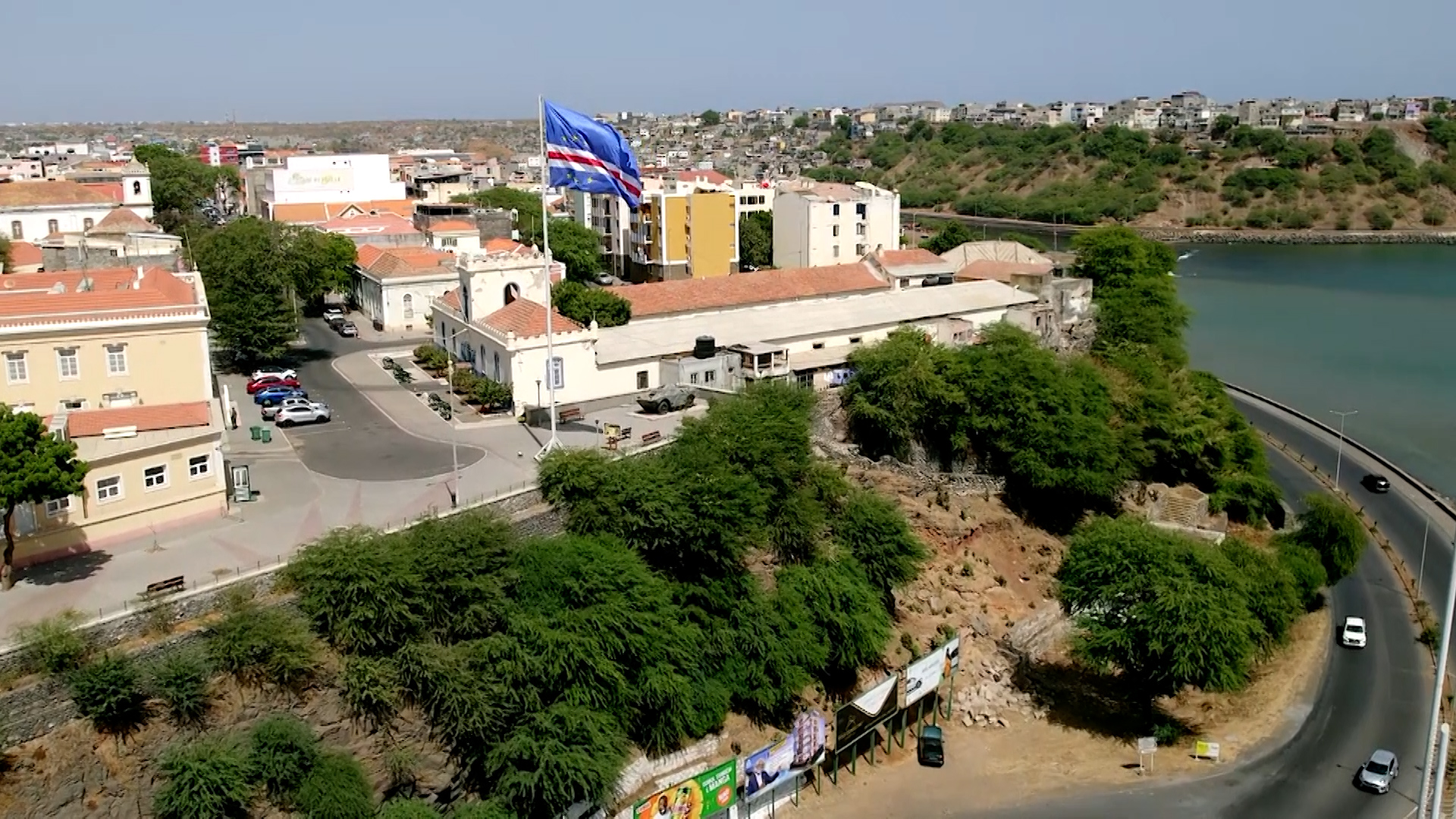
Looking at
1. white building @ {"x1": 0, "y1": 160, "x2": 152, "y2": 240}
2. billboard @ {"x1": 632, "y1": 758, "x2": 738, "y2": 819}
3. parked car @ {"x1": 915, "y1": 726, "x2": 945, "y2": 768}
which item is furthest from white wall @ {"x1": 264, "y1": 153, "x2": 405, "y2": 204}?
billboard @ {"x1": 632, "y1": 758, "x2": 738, "y2": 819}

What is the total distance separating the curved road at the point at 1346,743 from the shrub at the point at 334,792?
28.0 ft

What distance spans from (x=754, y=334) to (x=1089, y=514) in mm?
8383

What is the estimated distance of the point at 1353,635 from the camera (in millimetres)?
20609

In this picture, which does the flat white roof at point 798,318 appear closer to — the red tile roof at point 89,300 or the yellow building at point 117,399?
the red tile roof at point 89,300

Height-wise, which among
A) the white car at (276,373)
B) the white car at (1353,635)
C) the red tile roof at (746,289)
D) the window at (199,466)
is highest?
the red tile roof at (746,289)

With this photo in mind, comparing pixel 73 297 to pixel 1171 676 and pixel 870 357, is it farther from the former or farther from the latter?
pixel 1171 676

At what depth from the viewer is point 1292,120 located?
4289 inches

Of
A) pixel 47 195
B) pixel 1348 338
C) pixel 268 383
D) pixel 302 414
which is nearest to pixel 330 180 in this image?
pixel 47 195

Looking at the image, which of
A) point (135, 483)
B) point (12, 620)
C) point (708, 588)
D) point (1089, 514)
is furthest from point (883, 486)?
point (12, 620)

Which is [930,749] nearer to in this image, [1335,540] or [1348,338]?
[1335,540]

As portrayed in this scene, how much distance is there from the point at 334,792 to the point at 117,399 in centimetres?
871

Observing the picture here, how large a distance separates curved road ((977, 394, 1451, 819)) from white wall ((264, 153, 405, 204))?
41911 millimetres

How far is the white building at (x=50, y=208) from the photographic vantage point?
125ft

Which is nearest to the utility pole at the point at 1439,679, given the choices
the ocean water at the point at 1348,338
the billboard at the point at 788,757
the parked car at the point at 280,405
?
the billboard at the point at 788,757
